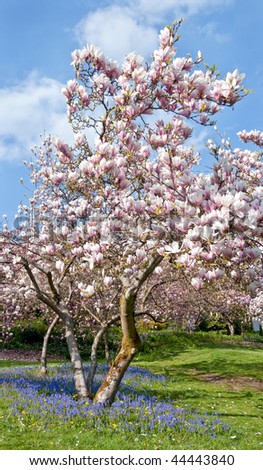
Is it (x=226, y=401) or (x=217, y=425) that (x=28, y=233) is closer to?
(x=226, y=401)

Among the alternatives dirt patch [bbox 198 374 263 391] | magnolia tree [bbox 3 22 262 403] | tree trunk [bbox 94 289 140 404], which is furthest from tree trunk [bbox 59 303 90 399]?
dirt patch [bbox 198 374 263 391]

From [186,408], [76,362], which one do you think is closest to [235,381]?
[186,408]

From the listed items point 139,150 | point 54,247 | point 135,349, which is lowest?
point 135,349

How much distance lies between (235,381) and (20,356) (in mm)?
13510

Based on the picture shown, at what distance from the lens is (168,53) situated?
701 centimetres

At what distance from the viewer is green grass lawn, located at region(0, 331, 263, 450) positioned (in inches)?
305

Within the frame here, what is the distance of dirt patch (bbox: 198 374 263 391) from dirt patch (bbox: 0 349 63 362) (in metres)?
10.5

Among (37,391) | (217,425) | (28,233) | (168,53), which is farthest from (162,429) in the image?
(28,233)

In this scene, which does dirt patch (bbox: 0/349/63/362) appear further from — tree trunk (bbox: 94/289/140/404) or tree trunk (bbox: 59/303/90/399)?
tree trunk (bbox: 94/289/140/404)

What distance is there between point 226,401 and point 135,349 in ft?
17.0

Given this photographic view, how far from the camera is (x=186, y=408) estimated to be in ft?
38.3

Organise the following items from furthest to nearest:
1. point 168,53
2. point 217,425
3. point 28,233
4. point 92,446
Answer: point 28,233, point 217,425, point 92,446, point 168,53

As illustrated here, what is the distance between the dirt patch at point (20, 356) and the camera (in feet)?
80.8
